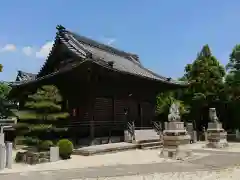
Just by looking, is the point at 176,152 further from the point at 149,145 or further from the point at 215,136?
the point at 215,136

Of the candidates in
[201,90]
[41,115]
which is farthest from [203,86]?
[41,115]

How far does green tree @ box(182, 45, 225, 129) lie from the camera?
29781 millimetres

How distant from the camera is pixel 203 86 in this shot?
30297 millimetres

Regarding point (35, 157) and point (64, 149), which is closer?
point (35, 157)

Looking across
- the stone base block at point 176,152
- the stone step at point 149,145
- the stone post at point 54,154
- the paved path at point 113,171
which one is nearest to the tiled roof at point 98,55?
the stone step at point 149,145

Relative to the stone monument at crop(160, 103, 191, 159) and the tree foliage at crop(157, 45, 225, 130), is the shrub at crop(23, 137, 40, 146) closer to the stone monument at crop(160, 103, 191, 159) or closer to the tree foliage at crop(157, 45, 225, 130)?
the stone monument at crop(160, 103, 191, 159)

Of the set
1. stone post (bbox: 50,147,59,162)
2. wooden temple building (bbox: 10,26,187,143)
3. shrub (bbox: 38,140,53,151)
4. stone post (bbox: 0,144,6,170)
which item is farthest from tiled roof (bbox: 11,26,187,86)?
stone post (bbox: 0,144,6,170)

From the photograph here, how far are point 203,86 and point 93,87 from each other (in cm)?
1616

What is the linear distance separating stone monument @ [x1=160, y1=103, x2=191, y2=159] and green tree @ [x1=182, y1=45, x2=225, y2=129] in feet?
53.0

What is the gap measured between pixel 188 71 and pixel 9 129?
71.5 ft

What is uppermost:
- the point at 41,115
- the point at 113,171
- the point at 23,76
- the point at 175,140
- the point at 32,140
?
the point at 23,76

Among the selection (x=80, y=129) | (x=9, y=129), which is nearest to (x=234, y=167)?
(x=80, y=129)

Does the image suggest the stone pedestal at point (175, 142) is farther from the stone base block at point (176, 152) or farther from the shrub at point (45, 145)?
the shrub at point (45, 145)

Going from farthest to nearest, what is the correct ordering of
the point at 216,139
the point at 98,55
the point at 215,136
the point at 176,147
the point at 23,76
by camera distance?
1. the point at 23,76
2. the point at 98,55
3. the point at 215,136
4. the point at 216,139
5. the point at 176,147
